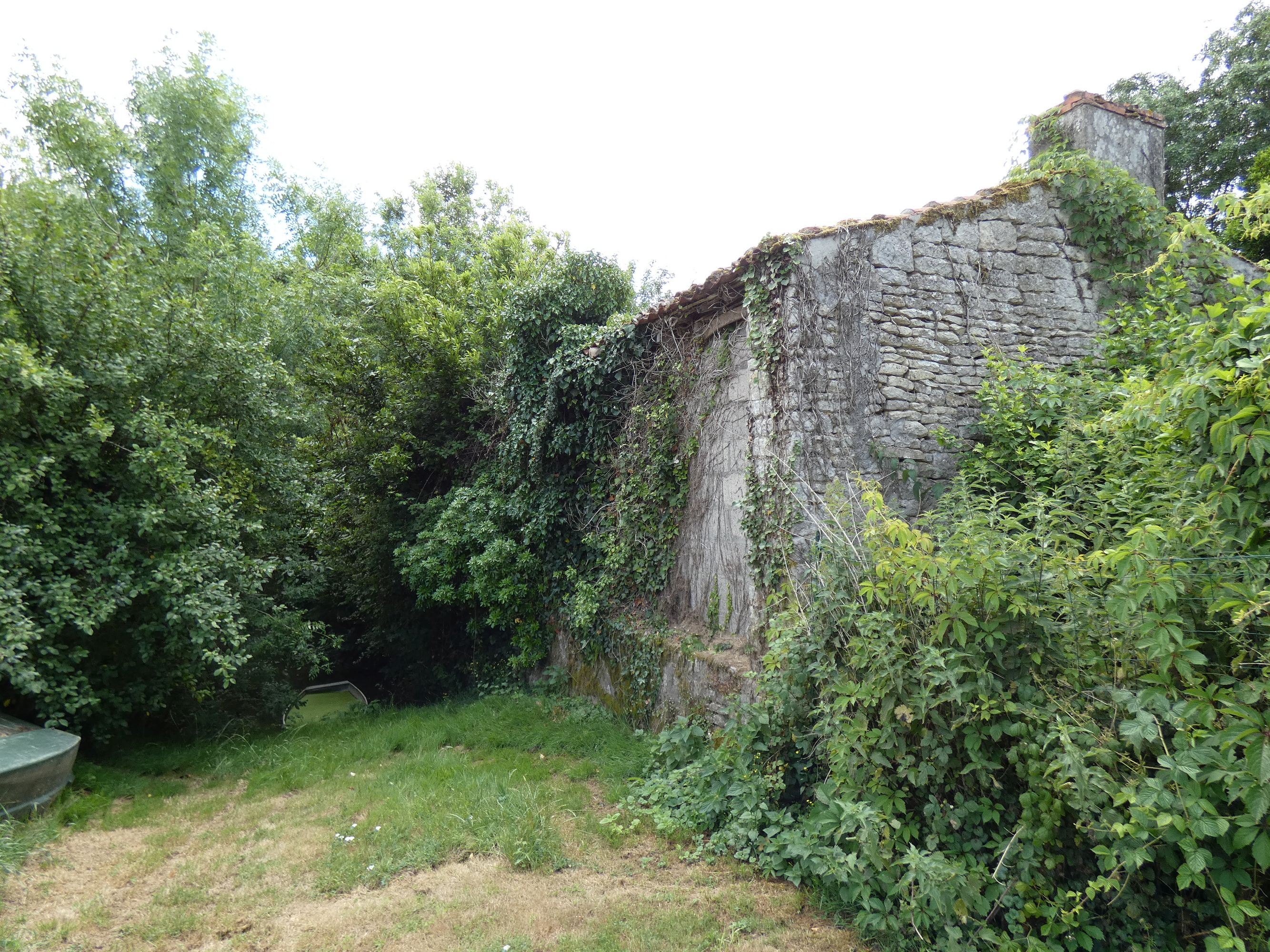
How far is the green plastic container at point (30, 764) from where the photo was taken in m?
4.82

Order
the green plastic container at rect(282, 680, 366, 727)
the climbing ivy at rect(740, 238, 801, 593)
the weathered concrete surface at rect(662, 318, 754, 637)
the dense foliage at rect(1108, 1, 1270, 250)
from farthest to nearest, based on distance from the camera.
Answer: the dense foliage at rect(1108, 1, 1270, 250), the green plastic container at rect(282, 680, 366, 727), the weathered concrete surface at rect(662, 318, 754, 637), the climbing ivy at rect(740, 238, 801, 593)

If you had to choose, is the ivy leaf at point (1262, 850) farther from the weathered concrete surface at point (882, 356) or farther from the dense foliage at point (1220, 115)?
the dense foliage at point (1220, 115)

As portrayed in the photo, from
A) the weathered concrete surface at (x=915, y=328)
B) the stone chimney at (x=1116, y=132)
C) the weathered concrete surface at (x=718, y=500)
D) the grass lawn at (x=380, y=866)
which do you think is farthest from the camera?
the stone chimney at (x=1116, y=132)

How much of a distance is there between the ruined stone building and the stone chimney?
2 centimetres

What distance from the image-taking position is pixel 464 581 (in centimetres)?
959

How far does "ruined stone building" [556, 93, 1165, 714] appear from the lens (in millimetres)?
5504

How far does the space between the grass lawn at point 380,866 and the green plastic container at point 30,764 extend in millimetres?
163

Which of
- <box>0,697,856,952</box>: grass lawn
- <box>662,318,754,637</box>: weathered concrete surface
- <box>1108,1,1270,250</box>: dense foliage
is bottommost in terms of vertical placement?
<box>0,697,856,952</box>: grass lawn

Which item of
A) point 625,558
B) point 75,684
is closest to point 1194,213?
point 625,558

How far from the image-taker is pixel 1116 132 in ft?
22.2

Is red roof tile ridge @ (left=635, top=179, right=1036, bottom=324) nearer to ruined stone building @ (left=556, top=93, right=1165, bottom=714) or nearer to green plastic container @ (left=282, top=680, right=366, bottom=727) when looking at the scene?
ruined stone building @ (left=556, top=93, right=1165, bottom=714)

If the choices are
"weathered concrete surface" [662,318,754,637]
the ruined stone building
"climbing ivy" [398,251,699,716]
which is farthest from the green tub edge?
"weathered concrete surface" [662,318,754,637]

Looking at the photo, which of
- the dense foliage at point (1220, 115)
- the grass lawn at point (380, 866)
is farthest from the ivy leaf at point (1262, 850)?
the dense foliage at point (1220, 115)

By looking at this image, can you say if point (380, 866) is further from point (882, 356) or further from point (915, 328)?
point (915, 328)
